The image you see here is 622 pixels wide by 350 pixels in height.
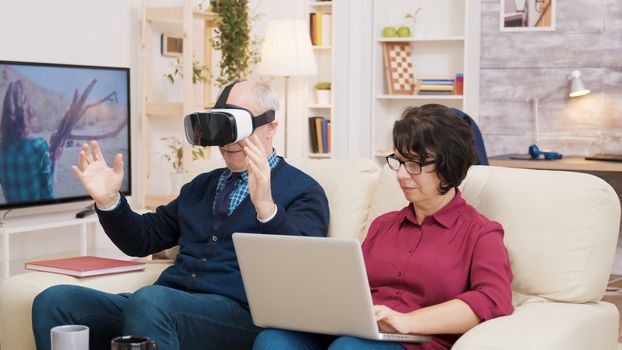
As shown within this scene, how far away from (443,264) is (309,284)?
338mm

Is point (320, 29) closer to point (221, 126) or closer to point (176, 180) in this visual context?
point (176, 180)

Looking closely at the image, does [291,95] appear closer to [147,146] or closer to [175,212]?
[147,146]

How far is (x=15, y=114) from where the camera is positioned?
4.20 meters

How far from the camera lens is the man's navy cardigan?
245cm

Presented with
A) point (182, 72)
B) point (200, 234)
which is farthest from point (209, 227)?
point (182, 72)

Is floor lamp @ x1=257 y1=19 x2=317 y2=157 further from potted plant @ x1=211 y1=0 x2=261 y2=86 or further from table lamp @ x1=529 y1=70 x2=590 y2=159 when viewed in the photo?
table lamp @ x1=529 y1=70 x2=590 y2=159

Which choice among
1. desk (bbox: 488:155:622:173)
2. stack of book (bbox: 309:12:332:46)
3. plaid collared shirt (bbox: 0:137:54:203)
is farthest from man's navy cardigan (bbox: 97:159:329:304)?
stack of book (bbox: 309:12:332:46)

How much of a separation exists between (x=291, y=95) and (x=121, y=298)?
4186 millimetres

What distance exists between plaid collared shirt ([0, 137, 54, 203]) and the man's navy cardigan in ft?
5.69

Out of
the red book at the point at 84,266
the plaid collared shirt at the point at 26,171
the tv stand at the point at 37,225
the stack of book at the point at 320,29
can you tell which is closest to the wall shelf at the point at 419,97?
the stack of book at the point at 320,29

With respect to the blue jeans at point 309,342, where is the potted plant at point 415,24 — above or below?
above

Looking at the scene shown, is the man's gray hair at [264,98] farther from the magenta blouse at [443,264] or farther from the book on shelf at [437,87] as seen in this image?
the book on shelf at [437,87]

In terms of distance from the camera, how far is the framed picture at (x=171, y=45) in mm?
5219

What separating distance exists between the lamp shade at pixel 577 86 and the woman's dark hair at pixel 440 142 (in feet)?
10.7
